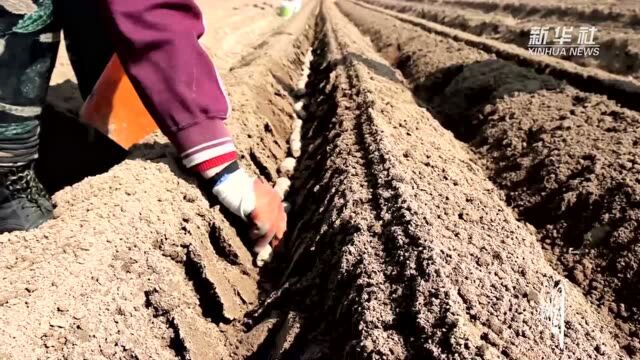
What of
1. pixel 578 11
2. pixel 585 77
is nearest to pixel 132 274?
pixel 585 77

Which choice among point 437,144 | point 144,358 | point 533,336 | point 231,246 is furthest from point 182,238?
point 437,144

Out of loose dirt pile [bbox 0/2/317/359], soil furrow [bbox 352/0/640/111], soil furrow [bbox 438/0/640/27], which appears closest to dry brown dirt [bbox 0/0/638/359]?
loose dirt pile [bbox 0/2/317/359]

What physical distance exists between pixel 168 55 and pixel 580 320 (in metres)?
1.62

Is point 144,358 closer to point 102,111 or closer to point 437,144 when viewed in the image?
point 102,111

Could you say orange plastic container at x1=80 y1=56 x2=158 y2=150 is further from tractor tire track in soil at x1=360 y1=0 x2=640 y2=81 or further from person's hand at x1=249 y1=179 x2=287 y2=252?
tractor tire track in soil at x1=360 y1=0 x2=640 y2=81

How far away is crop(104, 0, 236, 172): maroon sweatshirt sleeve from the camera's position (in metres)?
1.79

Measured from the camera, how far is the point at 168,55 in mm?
1870

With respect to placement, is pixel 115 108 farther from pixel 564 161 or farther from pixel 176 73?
pixel 564 161

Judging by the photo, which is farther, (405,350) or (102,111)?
(102,111)

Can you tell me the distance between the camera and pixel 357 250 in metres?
1.82

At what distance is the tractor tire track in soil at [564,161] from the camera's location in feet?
7.39

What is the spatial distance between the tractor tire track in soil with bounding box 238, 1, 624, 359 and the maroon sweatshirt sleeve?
0.57 meters

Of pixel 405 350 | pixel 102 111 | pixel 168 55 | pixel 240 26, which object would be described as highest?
pixel 168 55

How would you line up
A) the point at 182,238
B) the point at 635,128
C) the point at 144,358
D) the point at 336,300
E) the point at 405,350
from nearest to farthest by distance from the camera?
1. the point at 405,350
2. the point at 144,358
3. the point at 336,300
4. the point at 182,238
5. the point at 635,128
